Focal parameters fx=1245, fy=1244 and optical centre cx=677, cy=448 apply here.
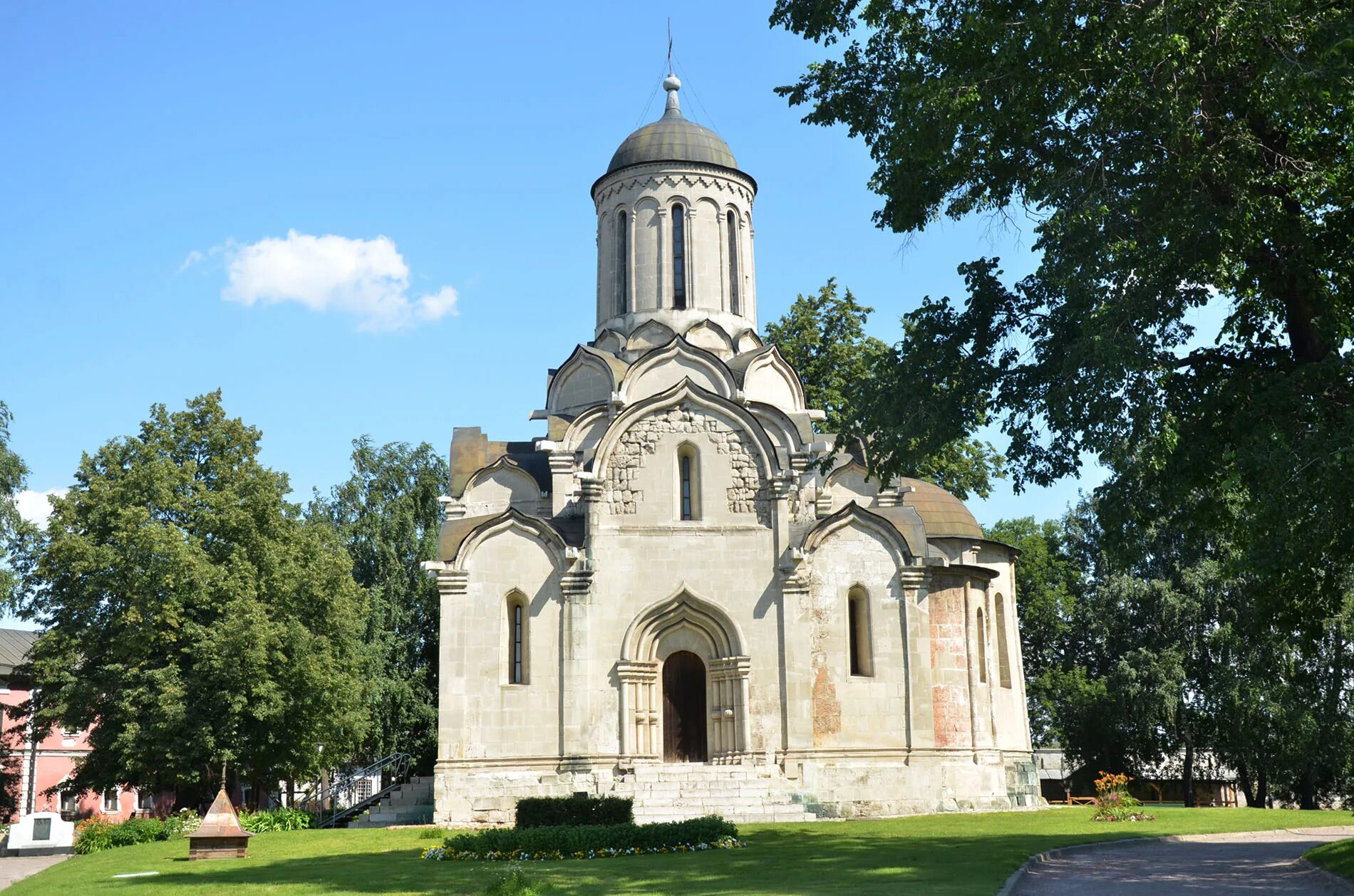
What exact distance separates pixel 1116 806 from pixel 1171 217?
543 inches

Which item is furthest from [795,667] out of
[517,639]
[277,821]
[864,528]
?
[277,821]

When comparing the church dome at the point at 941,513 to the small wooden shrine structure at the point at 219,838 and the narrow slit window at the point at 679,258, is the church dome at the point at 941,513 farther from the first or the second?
the small wooden shrine structure at the point at 219,838

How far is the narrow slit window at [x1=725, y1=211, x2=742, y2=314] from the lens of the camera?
101ft

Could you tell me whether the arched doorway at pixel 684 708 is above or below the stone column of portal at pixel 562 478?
below

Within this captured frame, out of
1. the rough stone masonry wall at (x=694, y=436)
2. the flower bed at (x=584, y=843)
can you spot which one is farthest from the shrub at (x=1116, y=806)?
the flower bed at (x=584, y=843)

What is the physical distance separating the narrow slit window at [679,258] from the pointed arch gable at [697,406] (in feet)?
13.5

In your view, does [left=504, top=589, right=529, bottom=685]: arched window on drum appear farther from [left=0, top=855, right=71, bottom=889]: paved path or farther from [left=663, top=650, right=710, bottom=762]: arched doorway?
[left=0, top=855, right=71, bottom=889]: paved path

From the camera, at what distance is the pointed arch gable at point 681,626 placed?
84.2ft

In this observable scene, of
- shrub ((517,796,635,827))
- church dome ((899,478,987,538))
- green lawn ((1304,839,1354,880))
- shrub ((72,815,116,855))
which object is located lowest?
shrub ((72,815,116,855))

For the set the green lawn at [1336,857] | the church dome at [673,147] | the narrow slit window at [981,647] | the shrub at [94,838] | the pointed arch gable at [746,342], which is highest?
the church dome at [673,147]

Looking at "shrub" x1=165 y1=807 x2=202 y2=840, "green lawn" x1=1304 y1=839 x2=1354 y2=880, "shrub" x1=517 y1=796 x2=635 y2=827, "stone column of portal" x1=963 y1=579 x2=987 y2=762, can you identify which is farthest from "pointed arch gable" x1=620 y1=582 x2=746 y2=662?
"green lawn" x1=1304 y1=839 x2=1354 y2=880

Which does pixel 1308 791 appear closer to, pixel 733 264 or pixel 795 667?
pixel 795 667

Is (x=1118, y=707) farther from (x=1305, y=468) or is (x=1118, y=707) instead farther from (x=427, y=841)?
(x=1305, y=468)

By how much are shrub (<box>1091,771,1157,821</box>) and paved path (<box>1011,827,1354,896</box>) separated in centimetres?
383
